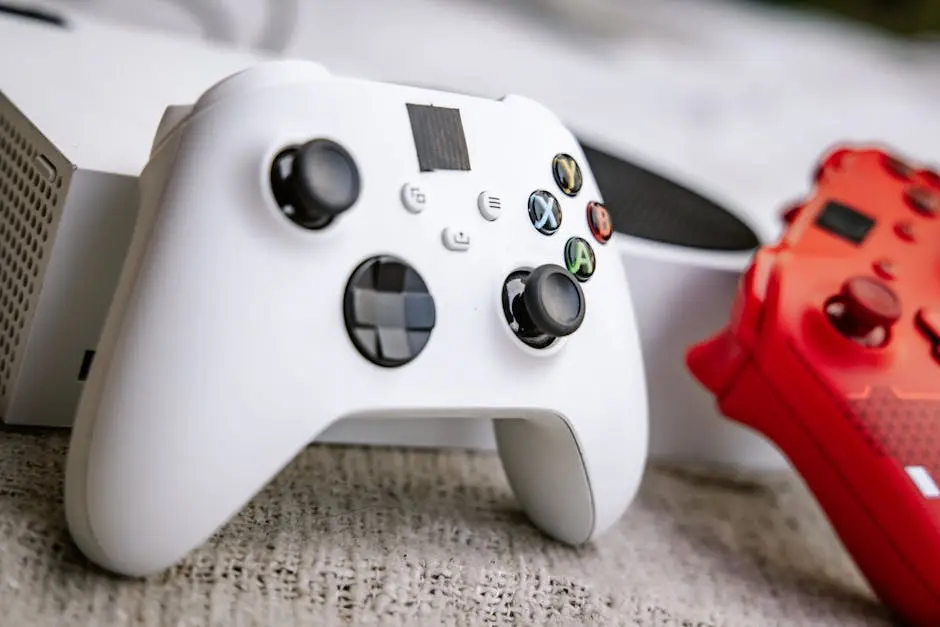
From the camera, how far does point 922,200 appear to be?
0.65 meters

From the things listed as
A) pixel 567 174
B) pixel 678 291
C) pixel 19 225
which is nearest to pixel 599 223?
pixel 567 174

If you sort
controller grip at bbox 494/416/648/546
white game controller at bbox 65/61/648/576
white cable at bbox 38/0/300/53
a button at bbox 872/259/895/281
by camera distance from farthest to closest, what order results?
white cable at bbox 38/0/300/53 < a button at bbox 872/259/895/281 < controller grip at bbox 494/416/648/546 < white game controller at bbox 65/61/648/576

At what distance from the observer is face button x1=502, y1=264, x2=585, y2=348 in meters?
0.41

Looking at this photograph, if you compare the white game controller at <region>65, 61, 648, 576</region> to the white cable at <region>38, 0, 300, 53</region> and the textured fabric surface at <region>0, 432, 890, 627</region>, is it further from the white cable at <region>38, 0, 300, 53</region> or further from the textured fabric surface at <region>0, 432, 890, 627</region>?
the white cable at <region>38, 0, 300, 53</region>

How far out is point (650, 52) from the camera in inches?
46.1

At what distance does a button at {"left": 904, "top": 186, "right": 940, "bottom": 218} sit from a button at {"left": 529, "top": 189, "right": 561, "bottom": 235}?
0.31 meters

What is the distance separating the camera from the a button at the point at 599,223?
469mm

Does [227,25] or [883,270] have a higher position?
[883,270]

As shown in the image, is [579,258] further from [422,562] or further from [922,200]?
[922,200]

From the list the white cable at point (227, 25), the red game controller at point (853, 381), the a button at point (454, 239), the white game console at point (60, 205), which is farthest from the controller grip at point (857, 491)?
the white cable at point (227, 25)

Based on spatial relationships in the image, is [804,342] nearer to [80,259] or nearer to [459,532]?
[459,532]

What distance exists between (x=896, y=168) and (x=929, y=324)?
0.15 m

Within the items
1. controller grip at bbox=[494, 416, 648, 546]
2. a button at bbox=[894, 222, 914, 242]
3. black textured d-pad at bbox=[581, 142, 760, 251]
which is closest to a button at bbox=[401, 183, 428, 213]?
controller grip at bbox=[494, 416, 648, 546]

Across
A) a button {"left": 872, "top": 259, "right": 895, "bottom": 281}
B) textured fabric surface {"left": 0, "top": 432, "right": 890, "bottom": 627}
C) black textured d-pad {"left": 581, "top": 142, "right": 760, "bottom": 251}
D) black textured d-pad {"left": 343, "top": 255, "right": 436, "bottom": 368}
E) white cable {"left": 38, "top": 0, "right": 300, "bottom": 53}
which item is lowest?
textured fabric surface {"left": 0, "top": 432, "right": 890, "bottom": 627}
